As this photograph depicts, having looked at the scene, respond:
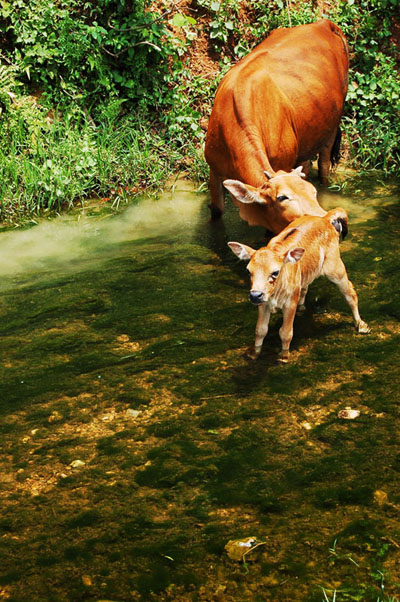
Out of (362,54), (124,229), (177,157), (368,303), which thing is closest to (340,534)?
(368,303)

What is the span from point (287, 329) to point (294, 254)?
646 millimetres

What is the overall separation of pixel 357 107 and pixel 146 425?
707 centimetres

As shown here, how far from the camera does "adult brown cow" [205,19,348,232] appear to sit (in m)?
6.86

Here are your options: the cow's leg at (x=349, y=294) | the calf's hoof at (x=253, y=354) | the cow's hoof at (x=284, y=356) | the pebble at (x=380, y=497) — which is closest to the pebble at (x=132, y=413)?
the calf's hoof at (x=253, y=354)

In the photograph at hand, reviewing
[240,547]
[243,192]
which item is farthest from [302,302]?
[240,547]

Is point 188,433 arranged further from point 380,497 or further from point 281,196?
point 281,196

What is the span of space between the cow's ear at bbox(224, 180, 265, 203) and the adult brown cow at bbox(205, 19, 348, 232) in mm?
172

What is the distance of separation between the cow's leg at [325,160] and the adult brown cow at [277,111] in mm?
12

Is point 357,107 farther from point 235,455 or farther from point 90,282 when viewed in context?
point 235,455

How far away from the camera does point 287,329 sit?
5.31 meters

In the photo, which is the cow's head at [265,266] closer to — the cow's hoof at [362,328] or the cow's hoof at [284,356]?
the cow's hoof at [284,356]

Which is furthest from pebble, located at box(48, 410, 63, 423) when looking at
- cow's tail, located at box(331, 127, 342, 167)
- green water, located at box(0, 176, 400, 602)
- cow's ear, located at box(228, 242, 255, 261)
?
cow's tail, located at box(331, 127, 342, 167)

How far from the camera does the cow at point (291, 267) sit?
15.6ft

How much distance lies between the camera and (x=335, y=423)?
4527mm
